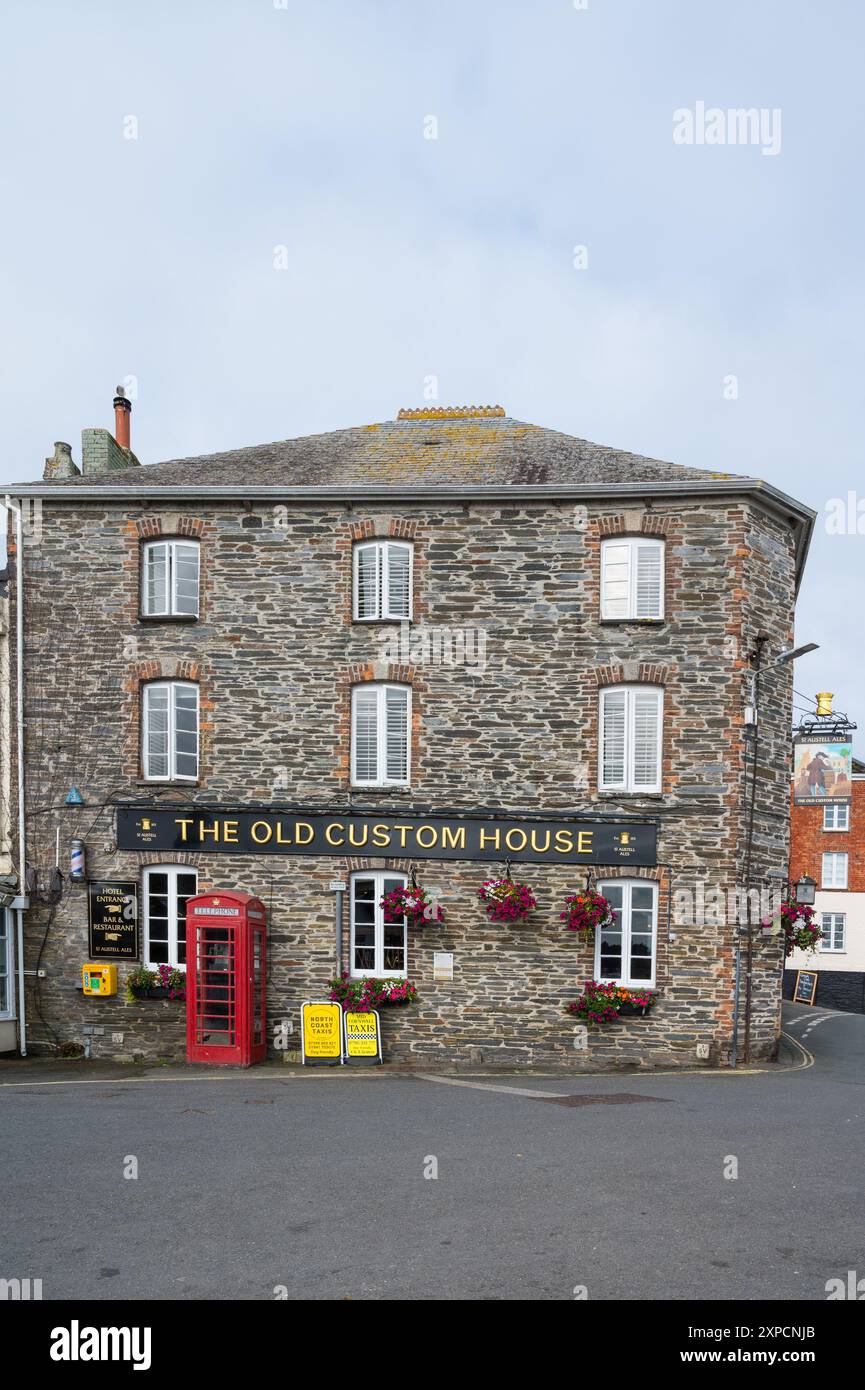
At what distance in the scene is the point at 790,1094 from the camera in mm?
14328

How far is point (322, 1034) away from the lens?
54.6 feet

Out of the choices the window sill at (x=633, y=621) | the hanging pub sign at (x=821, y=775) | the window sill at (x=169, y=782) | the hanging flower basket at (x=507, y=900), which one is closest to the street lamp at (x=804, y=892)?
the hanging flower basket at (x=507, y=900)

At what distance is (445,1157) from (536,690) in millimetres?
8619

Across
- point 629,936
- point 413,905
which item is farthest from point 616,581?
point 413,905

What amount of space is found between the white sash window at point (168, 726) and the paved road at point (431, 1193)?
219 inches

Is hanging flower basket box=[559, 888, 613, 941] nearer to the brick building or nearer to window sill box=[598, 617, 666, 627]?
window sill box=[598, 617, 666, 627]

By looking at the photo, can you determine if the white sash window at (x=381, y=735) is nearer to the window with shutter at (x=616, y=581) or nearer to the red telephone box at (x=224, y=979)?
the red telephone box at (x=224, y=979)

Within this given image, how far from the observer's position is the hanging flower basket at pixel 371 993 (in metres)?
16.8

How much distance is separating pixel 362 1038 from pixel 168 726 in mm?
6161

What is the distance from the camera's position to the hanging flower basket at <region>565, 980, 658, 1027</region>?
16.5m

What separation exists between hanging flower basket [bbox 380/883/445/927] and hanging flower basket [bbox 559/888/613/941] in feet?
7.00

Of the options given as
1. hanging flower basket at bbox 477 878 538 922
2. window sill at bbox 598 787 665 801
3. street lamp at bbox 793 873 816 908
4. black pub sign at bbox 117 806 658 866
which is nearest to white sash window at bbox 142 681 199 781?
black pub sign at bbox 117 806 658 866

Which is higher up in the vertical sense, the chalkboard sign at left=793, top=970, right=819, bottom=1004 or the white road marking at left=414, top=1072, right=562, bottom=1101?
the white road marking at left=414, top=1072, right=562, bottom=1101

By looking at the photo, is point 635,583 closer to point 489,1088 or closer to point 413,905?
point 413,905
